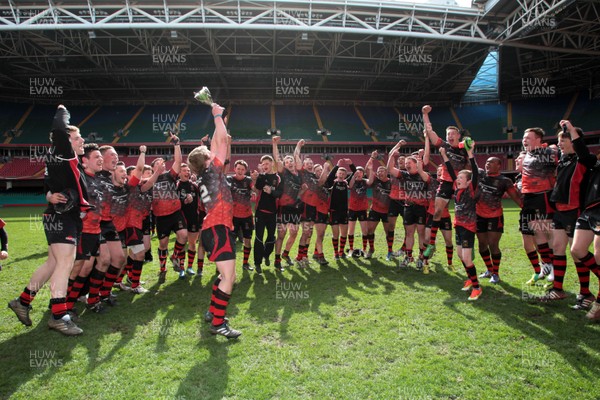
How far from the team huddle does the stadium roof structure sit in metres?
16.5

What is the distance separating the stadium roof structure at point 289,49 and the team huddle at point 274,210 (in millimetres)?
16480

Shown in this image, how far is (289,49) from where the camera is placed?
28062 mm

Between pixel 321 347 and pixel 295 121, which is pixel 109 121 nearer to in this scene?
pixel 295 121

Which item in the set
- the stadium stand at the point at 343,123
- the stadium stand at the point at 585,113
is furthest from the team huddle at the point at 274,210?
the stadium stand at the point at 585,113

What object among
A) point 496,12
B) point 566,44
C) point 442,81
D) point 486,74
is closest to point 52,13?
point 496,12

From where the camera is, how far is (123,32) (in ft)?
78.8

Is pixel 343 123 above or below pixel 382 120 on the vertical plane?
below

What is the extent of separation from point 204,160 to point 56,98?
4272 cm

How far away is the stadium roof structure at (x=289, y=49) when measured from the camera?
2116 cm

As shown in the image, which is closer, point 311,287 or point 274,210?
point 311,287

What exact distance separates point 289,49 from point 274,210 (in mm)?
23915

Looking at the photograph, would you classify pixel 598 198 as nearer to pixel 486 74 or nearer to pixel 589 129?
pixel 589 129

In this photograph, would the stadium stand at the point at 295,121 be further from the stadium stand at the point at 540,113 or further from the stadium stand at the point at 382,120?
the stadium stand at the point at 540,113

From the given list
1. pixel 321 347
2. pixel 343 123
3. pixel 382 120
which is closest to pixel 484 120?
pixel 382 120
